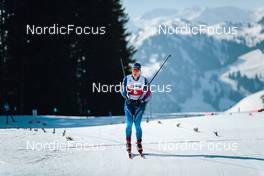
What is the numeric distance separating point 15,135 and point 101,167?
4996 millimetres

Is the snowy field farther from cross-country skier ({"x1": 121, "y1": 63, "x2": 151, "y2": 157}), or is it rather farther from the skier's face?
the skier's face

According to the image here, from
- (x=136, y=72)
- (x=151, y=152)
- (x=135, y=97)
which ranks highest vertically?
(x=136, y=72)

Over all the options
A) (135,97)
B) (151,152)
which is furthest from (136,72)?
(151,152)

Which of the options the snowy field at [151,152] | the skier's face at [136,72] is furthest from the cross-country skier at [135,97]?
the snowy field at [151,152]

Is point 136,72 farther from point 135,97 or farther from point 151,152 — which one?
point 151,152

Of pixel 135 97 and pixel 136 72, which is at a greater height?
pixel 136 72

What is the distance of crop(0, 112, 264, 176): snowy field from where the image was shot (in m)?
8.47

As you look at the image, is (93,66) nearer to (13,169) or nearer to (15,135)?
(15,135)

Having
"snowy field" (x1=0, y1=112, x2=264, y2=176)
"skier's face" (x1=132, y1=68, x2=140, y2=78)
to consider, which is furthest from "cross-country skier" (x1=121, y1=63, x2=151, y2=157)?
"snowy field" (x1=0, y1=112, x2=264, y2=176)

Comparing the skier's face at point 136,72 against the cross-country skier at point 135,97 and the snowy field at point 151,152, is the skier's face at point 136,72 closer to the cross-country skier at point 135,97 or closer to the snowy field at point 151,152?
the cross-country skier at point 135,97

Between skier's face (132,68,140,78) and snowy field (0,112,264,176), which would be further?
skier's face (132,68,140,78)

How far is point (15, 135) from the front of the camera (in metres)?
12.7

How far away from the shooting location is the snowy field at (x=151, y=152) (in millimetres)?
8469

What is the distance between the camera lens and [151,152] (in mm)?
10398
